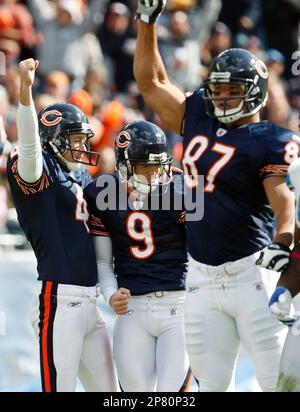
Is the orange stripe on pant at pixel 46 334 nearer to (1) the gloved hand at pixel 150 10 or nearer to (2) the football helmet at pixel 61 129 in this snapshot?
(2) the football helmet at pixel 61 129

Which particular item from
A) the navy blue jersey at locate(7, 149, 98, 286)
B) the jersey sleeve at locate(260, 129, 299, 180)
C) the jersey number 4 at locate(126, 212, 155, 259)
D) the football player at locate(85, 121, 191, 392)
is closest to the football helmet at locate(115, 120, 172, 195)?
the football player at locate(85, 121, 191, 392)

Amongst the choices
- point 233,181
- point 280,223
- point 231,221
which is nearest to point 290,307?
point 280,223

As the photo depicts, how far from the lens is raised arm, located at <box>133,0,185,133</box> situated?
4.17 metres

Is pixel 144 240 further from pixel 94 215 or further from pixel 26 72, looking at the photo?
pixel 26 72

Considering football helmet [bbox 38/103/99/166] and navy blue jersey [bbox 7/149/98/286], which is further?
football helmet [bbox 38/103/99/166]

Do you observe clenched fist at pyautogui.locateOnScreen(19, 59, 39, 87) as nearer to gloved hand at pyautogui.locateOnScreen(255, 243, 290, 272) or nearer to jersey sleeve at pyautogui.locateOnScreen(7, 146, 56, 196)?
jersey sleeve at pyautogui.locateOnScreen(7, 146, 56, 196)

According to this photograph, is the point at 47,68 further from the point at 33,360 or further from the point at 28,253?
the point at 33,360

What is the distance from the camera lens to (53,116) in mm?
4414

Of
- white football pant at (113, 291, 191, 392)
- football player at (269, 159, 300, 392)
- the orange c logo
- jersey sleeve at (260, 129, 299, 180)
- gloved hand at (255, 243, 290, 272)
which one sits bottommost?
white football pant at (113, 291, 191, 392)

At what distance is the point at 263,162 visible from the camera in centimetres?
391

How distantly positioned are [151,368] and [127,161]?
982 mm
